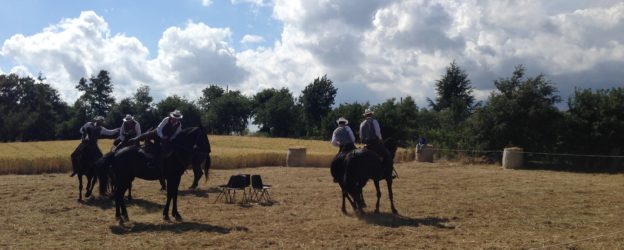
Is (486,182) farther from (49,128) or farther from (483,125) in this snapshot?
(49,128)

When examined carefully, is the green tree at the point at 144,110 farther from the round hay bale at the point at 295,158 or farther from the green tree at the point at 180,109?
the round hay bale at the point at 295,158

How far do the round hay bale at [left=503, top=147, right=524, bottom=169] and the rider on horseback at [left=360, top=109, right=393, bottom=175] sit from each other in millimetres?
18565

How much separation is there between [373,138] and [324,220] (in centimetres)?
230

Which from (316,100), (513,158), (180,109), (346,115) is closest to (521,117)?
(513,158)

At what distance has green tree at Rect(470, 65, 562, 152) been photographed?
1194 inches

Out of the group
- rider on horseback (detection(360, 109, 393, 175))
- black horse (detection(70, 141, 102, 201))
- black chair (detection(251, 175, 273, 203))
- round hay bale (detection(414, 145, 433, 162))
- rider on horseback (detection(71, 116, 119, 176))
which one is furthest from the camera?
round hay bale (detection(414, 145, 433, 162))

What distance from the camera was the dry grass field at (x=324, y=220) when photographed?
9.02 m

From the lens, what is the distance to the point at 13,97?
7800 cm

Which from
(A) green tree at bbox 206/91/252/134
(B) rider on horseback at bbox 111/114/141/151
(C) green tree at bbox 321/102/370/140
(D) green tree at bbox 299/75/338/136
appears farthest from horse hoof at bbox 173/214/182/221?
(A) green tree at bbox 206/91/252/134

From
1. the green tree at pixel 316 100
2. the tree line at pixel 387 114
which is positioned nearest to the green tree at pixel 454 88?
the tree line at pixel 387 114

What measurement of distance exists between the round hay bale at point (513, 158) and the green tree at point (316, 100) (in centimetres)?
4909

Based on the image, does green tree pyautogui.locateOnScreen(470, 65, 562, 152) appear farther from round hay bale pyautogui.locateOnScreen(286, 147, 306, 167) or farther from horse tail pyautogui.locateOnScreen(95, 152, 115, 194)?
horse tail pyautogui.locateOnScreen(95, 152, 115, 194)

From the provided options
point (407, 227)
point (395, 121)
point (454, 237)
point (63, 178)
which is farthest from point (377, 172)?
point (395, 121)

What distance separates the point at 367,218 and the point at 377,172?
111 centimetres
